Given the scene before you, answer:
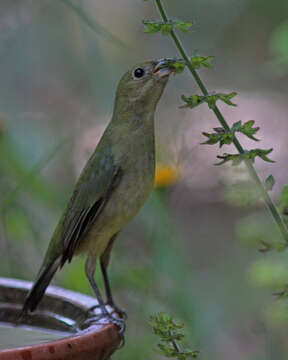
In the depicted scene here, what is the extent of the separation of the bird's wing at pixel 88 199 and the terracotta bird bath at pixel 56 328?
24cm

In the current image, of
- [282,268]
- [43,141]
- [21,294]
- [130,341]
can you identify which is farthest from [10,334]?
[43,141]

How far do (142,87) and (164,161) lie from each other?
673 mm

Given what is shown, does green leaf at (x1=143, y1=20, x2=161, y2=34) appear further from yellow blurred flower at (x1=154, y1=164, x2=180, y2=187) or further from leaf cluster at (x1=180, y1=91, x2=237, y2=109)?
yellow blurred flower at (x1=154, y1=164, x2=180, y2=187)

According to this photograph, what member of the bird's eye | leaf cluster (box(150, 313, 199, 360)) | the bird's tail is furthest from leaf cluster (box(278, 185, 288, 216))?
the bird's eye

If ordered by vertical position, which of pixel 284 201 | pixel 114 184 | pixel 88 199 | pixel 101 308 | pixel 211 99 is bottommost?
pixel 101 308

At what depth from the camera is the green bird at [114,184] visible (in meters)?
2.89

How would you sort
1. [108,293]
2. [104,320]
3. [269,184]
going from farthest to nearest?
1. [108,293]
2. [104,320]
3. [269,184]

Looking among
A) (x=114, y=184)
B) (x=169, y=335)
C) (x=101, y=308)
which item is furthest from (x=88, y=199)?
(x=169, y=335)

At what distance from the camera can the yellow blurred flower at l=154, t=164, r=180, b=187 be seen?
350 centimetres

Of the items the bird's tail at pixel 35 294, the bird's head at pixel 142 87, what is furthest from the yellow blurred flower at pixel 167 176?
the bird's tail at pixel 35 294

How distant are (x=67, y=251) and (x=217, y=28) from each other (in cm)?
365

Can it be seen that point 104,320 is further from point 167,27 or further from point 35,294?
point 167,27

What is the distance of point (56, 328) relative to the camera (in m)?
2.60

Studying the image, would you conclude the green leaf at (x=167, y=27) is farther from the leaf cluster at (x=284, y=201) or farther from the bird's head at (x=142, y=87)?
the bird's head at (x=142, y=87)
